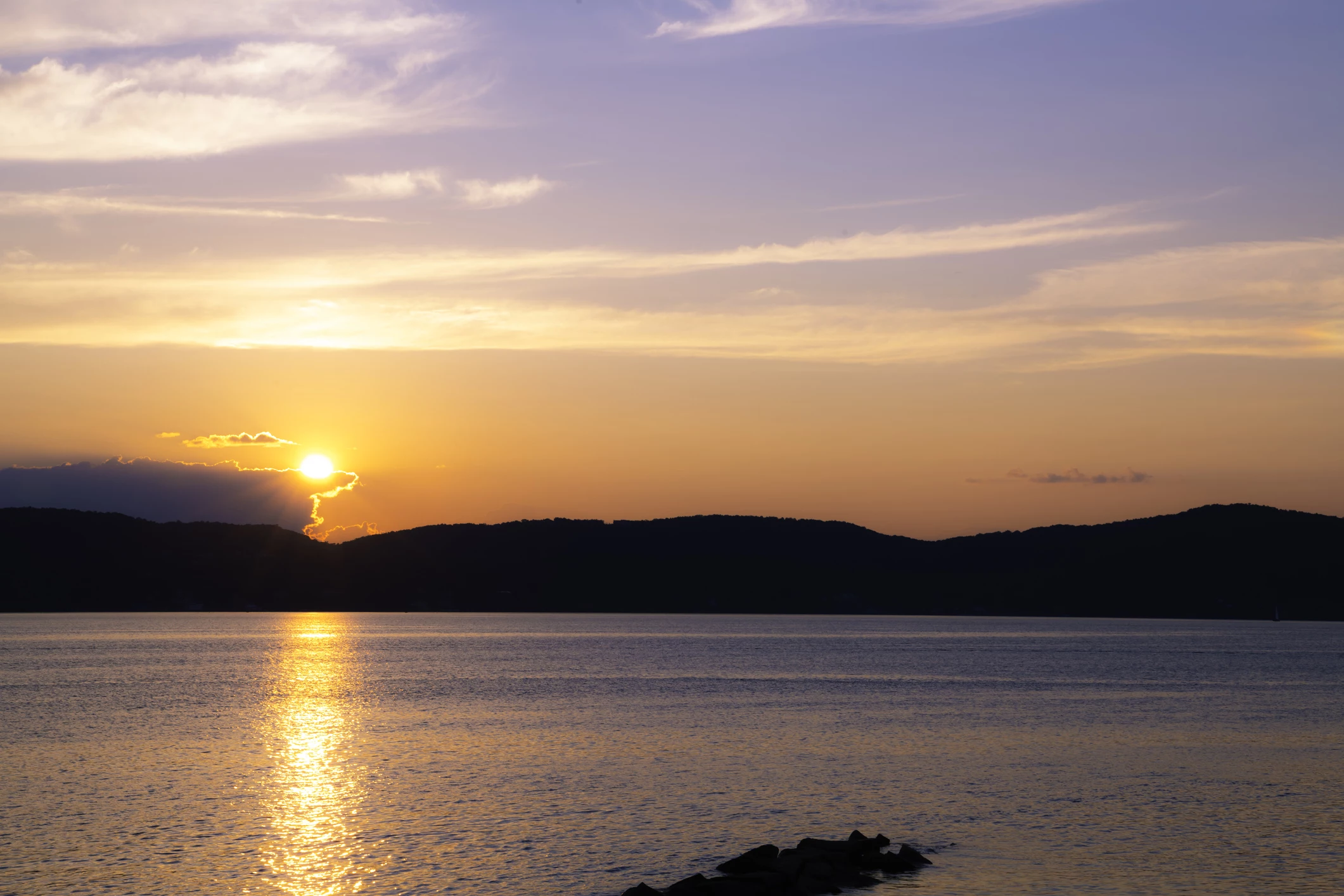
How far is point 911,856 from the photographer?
3853 cm

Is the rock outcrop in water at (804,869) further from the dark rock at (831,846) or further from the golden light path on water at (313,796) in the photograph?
the golden light path on water at (313,796)

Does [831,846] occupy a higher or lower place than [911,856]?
higher

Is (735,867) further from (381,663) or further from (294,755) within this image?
(381,663)

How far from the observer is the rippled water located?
37.9 m

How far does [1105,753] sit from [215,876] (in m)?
47.0

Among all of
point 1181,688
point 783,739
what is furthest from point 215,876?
point 1181,688

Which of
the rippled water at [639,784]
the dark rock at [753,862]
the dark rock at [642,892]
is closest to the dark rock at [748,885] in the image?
the dark rock at [753,862]

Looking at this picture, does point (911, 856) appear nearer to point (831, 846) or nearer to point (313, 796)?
point (831, 846)

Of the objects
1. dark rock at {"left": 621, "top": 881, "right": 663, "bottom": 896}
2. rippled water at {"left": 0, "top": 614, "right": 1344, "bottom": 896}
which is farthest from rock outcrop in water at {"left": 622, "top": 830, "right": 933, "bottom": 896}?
rippled water at {"left": 0, "top": 614, "right": 1344, "bottom": 896}

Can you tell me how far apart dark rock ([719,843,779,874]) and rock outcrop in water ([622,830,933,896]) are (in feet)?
0.06

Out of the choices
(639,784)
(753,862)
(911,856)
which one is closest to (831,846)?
(911,856)

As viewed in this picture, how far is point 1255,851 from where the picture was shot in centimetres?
4044

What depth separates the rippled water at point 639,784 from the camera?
37938 mm

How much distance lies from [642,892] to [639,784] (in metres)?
20.2
